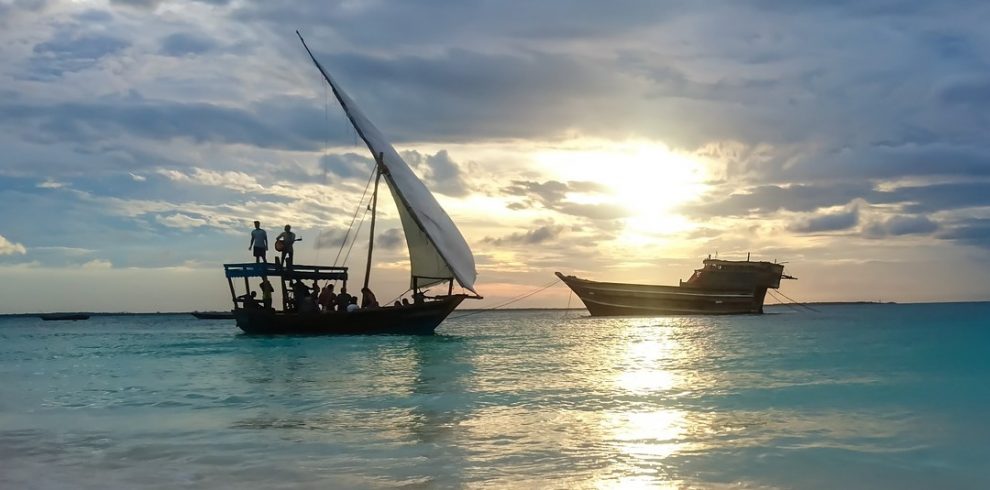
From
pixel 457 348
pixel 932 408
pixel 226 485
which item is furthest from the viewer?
pixel 457 348

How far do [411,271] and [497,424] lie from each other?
22728 millimetres

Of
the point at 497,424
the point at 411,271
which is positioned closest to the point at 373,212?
the point at 411,271

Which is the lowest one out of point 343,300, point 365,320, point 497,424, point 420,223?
point 497,424

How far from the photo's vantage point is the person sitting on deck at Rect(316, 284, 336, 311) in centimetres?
3416

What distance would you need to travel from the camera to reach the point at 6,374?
23.7 metres

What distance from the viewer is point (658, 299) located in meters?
71.6

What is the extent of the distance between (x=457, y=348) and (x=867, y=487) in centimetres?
2288

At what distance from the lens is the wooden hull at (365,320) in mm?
32875

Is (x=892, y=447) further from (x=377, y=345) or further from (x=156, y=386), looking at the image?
(x=377, y=345)

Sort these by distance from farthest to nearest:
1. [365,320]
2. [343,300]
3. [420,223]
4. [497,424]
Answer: [343,300] < [365,320] < [420,223] < [497,424]

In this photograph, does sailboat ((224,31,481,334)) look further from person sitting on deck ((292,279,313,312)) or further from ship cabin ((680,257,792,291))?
ship cabin ((680,257,792,291))

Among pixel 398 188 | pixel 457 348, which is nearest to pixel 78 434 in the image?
pixel 457 348

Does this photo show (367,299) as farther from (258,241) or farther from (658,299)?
(658,299)

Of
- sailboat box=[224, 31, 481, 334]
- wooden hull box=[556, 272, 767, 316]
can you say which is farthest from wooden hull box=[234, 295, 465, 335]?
wooden hull box=[556, 272, 767, 316]
